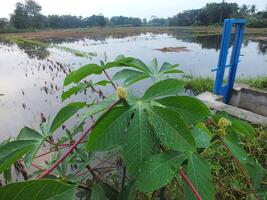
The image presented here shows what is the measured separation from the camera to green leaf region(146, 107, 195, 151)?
1.59 feet

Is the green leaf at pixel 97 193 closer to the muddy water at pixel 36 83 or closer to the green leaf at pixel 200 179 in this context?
the green leaf at pixel 200 179

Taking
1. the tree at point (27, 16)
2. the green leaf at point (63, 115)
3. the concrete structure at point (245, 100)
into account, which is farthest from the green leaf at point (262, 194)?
the tree at point (27, 16)

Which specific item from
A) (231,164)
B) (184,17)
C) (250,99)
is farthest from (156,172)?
(184,17)

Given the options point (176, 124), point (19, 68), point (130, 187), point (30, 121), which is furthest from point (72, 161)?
point (19, 68)

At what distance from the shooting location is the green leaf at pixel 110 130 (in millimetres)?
502

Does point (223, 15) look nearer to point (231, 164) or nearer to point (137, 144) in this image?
point (231, 164)

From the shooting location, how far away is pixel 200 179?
1.85 ft

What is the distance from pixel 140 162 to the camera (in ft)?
1.68

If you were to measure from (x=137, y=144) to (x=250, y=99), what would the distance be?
436 cm

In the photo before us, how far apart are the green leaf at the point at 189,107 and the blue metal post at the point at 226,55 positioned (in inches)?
144

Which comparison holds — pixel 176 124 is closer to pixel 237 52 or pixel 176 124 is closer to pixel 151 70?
pixel 151 70

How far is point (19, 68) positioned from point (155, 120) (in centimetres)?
966

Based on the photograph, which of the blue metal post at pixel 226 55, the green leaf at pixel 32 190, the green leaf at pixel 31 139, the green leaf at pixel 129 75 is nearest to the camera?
the green leaf at pixel 32 190

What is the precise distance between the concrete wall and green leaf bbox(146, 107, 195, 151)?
4169 mm
